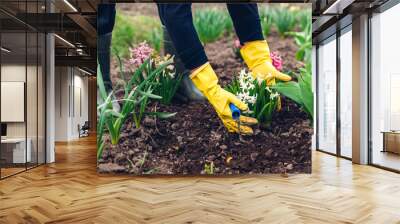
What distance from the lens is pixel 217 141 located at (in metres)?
6.72

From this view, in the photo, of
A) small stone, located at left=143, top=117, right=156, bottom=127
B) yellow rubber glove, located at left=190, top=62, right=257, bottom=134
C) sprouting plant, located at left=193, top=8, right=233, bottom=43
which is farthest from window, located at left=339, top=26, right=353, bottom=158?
small stone, located at left=143, top=117, right=156, bottom=127

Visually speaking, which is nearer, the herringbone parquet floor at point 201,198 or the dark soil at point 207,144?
the herringbone parquet floor at point 201,198

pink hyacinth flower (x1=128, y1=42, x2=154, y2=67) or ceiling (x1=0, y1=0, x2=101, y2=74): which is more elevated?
ceiling (x1=0, y1=0, x2=101, y2=74)

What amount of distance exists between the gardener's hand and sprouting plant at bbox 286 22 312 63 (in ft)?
1.35

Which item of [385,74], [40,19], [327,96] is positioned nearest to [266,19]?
[385,74]

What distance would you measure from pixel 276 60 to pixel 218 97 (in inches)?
44.4

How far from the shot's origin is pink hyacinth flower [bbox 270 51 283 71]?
673cm

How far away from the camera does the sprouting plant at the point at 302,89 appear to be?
6.70m

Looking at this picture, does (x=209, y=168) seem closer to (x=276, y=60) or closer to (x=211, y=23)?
(x=276, y=60)

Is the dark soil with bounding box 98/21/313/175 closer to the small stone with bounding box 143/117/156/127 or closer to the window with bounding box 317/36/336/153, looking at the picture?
the small stone with bounding box 143/117/156/127

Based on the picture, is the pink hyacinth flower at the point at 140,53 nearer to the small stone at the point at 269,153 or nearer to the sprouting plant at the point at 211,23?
the sprouting plant at the point at 211,23

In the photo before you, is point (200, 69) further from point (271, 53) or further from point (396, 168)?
point (396, 168)

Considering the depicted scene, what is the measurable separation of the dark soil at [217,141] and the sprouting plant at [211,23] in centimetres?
15

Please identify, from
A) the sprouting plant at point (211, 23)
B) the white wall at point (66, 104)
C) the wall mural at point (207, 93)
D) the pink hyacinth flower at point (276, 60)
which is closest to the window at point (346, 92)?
the wall mural at point (207, 93)
